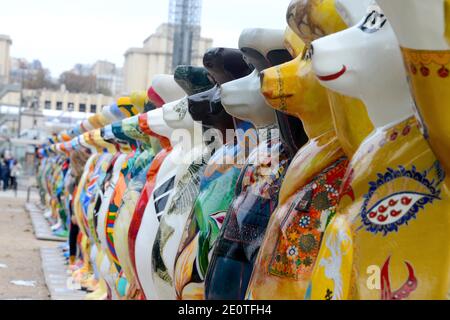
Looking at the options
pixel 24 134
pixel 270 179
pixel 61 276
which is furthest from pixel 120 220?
pixel 24 134

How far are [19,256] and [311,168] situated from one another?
9.86 metres

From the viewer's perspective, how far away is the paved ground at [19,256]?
9508 millimetres

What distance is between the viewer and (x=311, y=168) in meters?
3.33

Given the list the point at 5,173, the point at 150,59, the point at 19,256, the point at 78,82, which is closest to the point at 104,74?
the point at 78,82

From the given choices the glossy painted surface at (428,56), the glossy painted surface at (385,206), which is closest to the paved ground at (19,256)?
the glossy painted surface at (385,206)

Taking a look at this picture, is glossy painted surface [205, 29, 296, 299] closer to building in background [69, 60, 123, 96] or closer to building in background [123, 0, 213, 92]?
building in background [123, 0, 213, 92]

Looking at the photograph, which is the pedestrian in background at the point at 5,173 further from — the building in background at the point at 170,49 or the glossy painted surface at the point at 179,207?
the glossy painted surface at the point at 179,207

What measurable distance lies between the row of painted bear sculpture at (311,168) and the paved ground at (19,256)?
146 inches

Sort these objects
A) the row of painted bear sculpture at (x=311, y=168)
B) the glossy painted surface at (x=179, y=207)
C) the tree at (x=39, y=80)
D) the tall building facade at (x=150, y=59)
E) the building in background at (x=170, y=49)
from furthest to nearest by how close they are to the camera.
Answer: the tree at (x=39, y=80) → the tall building facade at (x=150, y=59) → the building in background at (x=170, y=49) → the glossy painted surface at (x=179, y=207) → the row of painted bear sculpture at (x=311, y=168)

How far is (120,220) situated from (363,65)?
3.73m

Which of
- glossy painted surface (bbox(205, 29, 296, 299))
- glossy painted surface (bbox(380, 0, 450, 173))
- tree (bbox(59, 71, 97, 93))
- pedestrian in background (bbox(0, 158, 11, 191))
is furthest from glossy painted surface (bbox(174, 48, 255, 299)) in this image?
tree (bbox(59, 71, 97, 93))

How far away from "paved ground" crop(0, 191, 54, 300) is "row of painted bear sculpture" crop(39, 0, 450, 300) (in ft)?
12.1

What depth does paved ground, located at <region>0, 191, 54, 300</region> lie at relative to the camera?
374 inches

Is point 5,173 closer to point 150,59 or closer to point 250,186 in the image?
point 250,186
